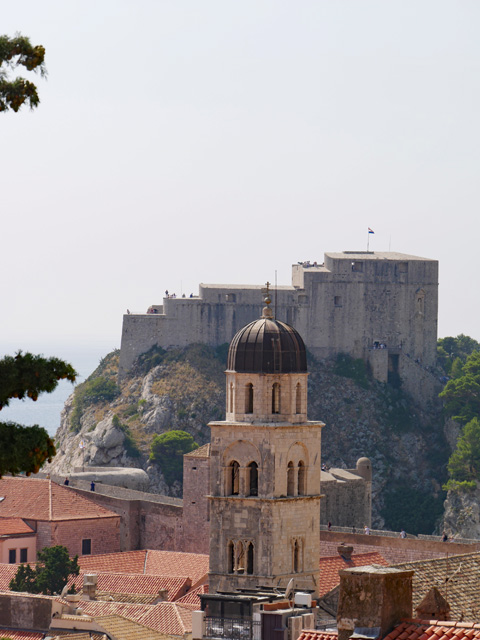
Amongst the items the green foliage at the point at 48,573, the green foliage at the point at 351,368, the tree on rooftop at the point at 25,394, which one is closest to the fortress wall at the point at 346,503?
the green foliage at the point at 48,573

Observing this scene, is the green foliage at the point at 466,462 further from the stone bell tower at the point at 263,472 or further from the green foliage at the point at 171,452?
the stone bell tower at the point at 263,472

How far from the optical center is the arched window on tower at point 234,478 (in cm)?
4441

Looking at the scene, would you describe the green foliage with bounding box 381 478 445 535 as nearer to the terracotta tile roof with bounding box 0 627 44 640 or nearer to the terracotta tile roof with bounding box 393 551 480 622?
Result: the terracotta tile roof with bounding box 0 627 44 640

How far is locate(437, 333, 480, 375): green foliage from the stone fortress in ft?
32.6

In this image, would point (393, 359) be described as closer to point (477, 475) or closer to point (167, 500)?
point (477, 475)

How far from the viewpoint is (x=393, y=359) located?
11506 cm

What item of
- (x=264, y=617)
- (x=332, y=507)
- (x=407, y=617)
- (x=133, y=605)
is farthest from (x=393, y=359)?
(x=407, y=617)

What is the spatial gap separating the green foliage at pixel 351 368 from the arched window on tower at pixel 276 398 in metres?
68.9

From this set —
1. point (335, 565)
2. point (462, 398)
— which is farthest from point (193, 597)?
point (462, 398)

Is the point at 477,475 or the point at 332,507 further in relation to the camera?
the point at 477,475

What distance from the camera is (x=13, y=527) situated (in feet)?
231

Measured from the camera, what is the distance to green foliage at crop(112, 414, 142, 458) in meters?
105

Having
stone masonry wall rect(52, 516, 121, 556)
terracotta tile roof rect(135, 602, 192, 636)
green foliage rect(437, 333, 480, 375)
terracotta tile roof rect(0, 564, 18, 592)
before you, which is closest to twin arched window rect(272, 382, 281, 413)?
terracotta tile roof rect(135, 602, 192, 636)

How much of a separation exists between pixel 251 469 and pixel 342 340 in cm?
6914
